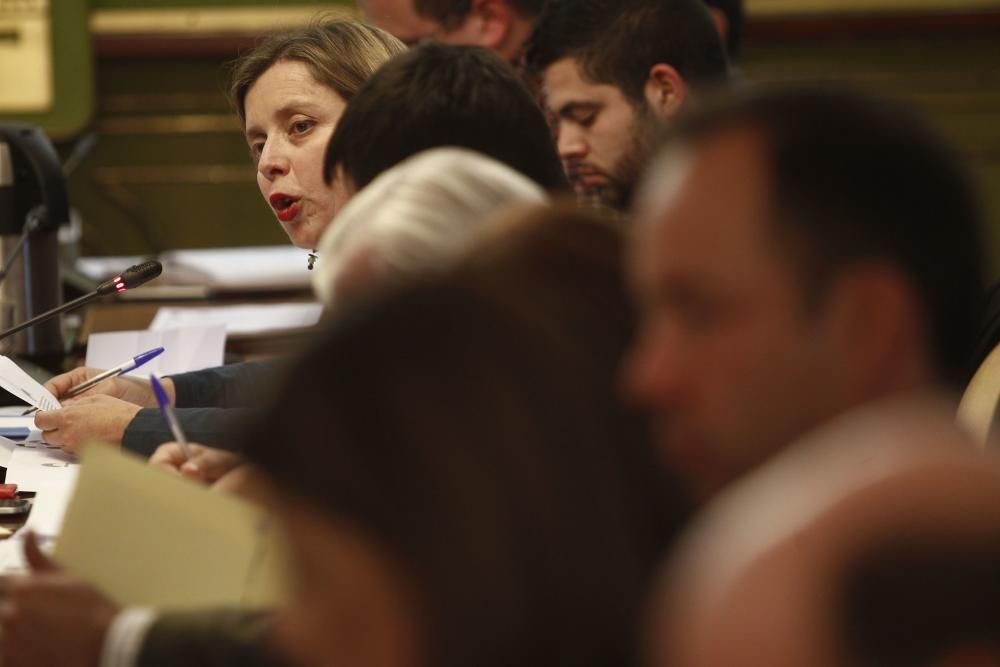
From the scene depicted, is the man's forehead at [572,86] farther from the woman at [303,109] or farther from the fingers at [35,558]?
the fingers at [35,558]

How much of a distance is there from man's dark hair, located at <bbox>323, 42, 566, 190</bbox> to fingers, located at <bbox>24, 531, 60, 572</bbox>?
0.39 meters

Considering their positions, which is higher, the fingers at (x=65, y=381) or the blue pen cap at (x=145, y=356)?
the blue pen cap at (x=145, y=356)

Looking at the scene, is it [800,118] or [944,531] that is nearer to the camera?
[944,531]

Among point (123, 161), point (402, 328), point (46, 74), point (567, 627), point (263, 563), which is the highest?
point (402, 328)

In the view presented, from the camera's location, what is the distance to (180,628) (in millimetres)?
1028

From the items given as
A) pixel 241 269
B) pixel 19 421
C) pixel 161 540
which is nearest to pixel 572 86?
pixel 19 421

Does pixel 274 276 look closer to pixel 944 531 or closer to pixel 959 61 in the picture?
pixel 959 61

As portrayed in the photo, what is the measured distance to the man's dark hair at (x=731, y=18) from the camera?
3.05 meters

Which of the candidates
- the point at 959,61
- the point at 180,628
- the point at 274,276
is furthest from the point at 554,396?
the point at 959,61

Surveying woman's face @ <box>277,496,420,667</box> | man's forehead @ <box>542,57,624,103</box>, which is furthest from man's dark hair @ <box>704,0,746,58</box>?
woman's face @ <box>277,496,420,667</box>

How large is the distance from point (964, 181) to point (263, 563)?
1.96 feet

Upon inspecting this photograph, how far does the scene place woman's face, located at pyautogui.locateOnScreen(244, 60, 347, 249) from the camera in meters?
2.04

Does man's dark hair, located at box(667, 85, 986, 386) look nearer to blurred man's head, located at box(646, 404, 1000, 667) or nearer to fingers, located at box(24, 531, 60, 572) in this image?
blurred man's head, located at box(646, 404, 1000, 667)

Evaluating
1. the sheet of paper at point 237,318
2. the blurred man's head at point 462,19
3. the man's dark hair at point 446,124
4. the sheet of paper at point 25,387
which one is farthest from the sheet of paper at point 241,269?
the man's dark hair at point 446,124
